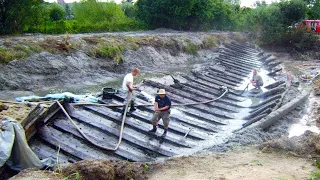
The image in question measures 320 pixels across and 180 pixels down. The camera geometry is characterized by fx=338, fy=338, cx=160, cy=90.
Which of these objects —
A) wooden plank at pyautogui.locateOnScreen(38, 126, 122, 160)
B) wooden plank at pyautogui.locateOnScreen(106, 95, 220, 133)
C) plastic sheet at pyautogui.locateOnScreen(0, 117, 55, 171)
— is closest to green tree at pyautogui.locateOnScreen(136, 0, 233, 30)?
wooden plank at pyautogui.locateOnScreen(106, 95, 220, 133)

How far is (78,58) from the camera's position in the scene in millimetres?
17469

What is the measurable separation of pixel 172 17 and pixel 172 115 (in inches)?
1004

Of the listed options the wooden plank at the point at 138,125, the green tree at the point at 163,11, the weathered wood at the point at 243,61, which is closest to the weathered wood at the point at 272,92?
the wooden plank at the point at 138,125

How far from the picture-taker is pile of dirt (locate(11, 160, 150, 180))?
21.2 feet

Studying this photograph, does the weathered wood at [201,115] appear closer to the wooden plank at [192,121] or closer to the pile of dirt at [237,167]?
the wooden plank at [192,121]

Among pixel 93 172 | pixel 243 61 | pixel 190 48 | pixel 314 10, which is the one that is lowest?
pixel 243 61

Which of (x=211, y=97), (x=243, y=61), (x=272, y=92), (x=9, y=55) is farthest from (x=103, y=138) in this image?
(x=243, y=61)

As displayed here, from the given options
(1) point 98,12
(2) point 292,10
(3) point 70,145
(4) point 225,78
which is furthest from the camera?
(1) point 98,12

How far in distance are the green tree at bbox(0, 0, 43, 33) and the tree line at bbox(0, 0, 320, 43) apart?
0.87 feet

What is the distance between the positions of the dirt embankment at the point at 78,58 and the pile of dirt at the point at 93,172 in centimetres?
815

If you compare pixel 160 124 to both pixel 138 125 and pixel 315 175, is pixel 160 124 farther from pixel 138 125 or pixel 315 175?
pixel 315 175

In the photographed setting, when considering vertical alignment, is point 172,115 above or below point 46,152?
below

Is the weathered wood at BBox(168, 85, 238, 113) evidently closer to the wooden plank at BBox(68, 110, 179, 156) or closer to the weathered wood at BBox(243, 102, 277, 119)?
the weathered wood at BBox(243, 102, 277, 119)

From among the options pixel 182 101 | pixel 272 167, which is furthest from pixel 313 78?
pixel 272 167
